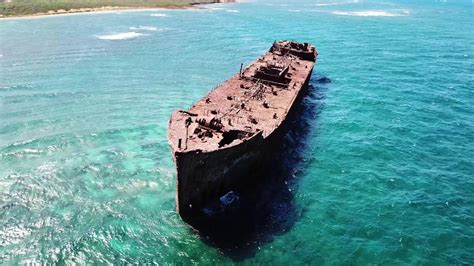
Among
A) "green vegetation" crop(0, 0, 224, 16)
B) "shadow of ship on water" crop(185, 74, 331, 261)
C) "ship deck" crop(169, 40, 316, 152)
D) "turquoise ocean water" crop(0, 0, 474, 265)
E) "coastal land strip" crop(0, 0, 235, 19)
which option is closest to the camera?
"turquoise ocean water" crop(0, 0, 474, 265)

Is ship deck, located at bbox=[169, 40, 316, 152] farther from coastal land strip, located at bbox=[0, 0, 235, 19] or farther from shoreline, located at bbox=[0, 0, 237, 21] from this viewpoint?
coastal land strip, located at bbox=[0, 0, 235, 19]

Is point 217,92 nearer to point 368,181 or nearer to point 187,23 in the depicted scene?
point 368,181

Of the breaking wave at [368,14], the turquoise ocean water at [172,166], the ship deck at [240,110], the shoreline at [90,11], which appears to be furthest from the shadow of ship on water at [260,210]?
the breaking wave at [368,14]

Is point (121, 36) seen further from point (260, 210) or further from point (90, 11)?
point (260, 210)

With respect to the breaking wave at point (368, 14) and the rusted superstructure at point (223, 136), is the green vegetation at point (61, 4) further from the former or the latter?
the rusted superstructure at point (223, 136)

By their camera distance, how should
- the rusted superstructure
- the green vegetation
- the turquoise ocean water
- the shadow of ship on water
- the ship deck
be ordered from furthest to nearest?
the green vegetation, the ship deck, the rusted superstructure, the shadow of ship on water, the turquoise ocean water

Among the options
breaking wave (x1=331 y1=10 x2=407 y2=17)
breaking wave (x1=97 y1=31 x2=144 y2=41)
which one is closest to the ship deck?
breaking wave (x1=97 y1=31 x2=144 y2=41)

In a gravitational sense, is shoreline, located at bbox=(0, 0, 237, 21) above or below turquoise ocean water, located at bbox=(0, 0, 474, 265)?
above

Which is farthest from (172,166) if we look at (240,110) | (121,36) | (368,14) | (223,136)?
(368,14)
